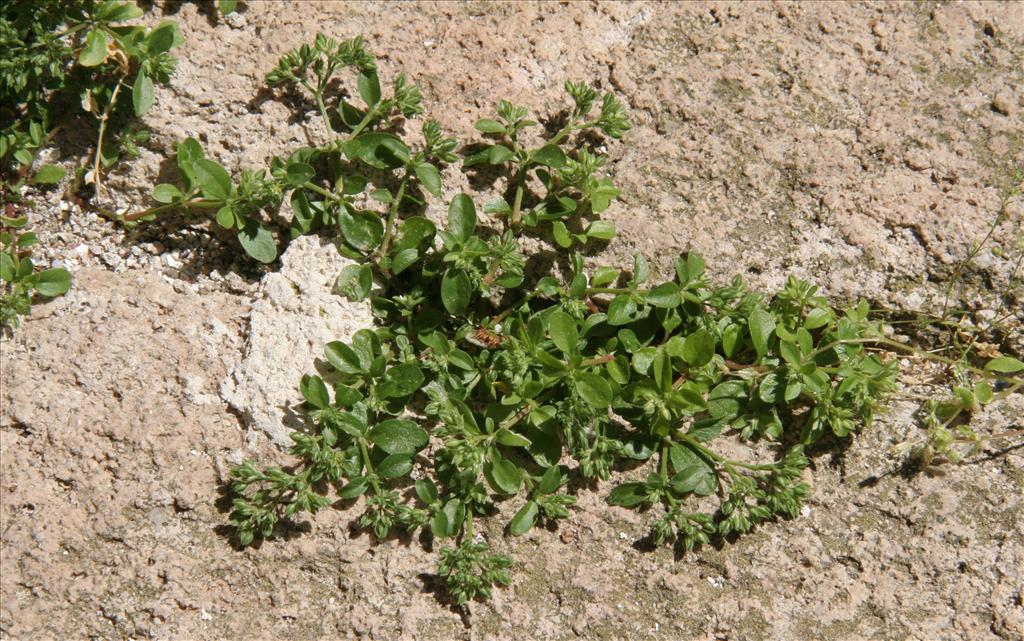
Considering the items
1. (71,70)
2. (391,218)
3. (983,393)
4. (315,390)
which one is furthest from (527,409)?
(71,70)

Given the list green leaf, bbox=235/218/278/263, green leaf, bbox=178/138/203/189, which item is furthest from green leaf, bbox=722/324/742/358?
green leaf, bbox=178/138/203/189

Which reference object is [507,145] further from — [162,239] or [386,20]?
[162,239]

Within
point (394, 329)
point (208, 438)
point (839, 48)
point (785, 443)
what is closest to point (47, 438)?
point (208, 438)

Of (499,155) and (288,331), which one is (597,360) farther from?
(288,331)

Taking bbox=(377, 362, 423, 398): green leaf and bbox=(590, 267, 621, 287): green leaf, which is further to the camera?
bbox=(590, 267, 621, 287): green leaf

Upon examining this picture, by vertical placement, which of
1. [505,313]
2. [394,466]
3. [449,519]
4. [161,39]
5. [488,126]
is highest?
[161,39]

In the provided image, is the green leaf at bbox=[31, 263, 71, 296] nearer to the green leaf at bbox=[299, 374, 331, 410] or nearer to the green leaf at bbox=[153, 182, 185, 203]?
the green leaf at bbox=[153, 182, 185, 203]
